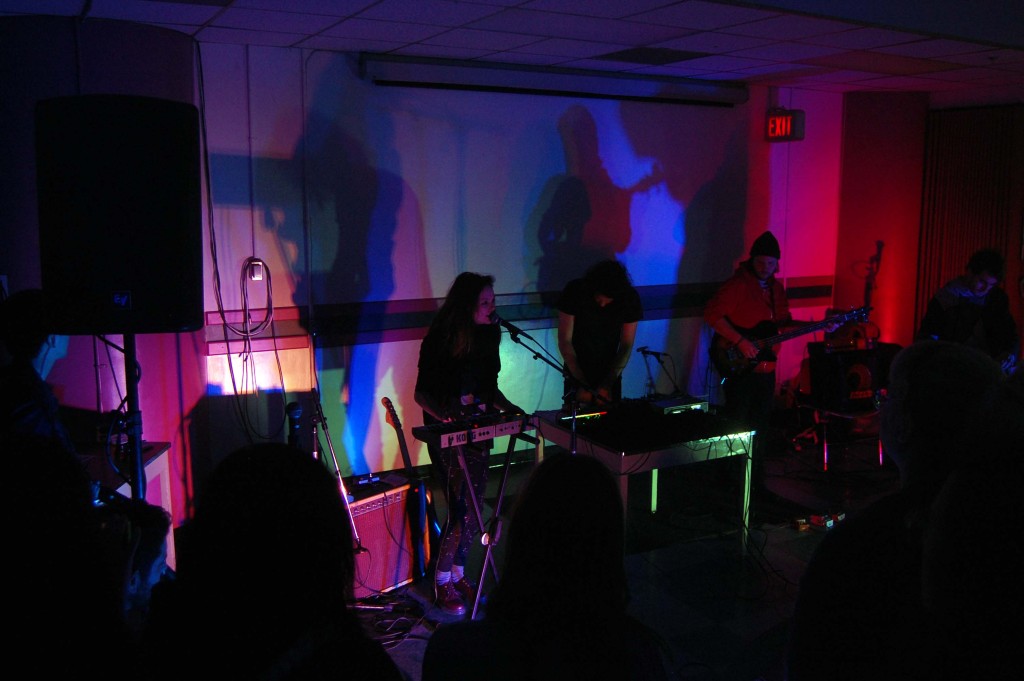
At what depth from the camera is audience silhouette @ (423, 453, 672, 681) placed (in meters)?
1.47

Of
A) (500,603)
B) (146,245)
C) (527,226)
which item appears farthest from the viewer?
(527,226)

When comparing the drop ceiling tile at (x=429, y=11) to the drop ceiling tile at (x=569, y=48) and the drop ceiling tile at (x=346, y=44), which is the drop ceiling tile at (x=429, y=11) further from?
the drop ceiling tile at (x=569, y=48)

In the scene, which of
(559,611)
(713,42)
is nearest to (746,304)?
(713,42)

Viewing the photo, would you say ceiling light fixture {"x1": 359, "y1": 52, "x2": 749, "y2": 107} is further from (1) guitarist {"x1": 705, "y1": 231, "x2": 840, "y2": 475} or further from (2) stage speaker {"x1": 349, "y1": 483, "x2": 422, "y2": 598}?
(2) stage speaker {"x1": 349, "y1": 483, "x2": 422, "y2": 598}

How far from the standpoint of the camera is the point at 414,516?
393 centimetres

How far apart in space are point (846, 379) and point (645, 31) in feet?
9.06

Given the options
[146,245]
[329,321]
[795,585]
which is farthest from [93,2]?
[795,585]

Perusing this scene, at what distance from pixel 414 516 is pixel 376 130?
272cm

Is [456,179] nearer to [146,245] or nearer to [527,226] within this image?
[527,226]

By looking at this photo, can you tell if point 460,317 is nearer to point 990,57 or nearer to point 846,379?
point 846,379

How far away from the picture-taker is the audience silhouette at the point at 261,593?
137cm

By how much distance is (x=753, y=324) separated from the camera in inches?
204

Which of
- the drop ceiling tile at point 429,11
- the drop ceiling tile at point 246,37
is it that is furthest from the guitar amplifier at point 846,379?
the drop ceiling tile at point 246,37

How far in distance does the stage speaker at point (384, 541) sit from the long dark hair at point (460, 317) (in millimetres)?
746
